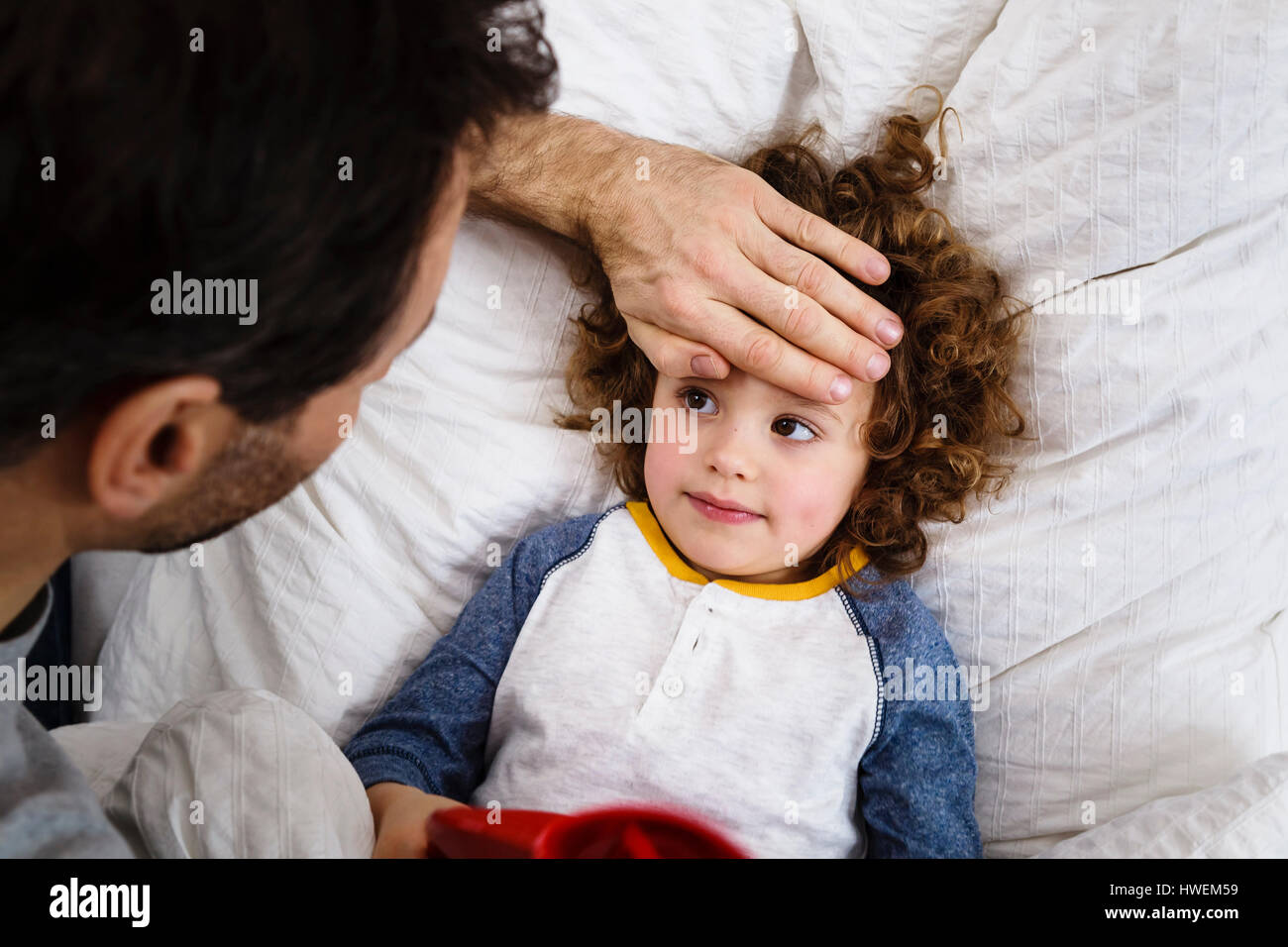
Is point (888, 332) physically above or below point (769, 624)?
above

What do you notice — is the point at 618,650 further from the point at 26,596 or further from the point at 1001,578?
the point at 26,596

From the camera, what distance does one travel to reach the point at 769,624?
3.36 feet

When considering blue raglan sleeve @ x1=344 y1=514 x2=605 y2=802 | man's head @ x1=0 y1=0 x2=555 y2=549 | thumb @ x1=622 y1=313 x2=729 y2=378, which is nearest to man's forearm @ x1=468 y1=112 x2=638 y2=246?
thumb @ x1=622 y1=313 x2=729 y2=378

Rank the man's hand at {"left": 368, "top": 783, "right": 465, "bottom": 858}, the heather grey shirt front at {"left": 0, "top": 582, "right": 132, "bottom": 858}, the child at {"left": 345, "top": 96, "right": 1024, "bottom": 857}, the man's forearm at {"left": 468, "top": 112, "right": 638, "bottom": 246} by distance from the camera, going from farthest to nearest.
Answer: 1. the man's forearm at {"left": 468, "top": 112, "right": 638, "bottom": 246}
2. the child at {"left": 345, "top": 96, "right": 1024, "bottom": 857}
3. the man's hand at {"left": 368, "top": 783, "right": 465, "bottom": 858}
4. the heather grey shirt front at {"left": 0, "top": 582, "right": 132, "bottom": 858}

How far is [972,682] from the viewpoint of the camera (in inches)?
40.1

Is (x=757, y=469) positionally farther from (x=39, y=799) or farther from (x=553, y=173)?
(x=39, y=799)

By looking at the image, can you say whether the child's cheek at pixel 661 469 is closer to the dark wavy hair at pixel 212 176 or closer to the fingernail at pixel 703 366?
the fingernail at pixel 703 366

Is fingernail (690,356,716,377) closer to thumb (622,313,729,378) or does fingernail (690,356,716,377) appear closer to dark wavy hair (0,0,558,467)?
thumb (622,313,729,378)

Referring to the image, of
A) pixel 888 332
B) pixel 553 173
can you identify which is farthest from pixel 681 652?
pixel 553 173

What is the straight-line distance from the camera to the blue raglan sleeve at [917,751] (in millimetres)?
919

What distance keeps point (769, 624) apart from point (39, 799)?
2.08 ft

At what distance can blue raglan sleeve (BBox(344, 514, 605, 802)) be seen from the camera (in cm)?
99

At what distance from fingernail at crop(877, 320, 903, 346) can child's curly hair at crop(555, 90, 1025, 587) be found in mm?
68

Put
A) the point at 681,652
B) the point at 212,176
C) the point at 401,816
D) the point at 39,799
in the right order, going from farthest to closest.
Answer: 1. the point at 681,652
2. the point at 401,816
3. the point at 39,799
4. the point at 212,176
